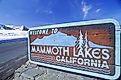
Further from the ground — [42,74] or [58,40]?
[58,40]

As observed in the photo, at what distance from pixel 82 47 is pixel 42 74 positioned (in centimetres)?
109

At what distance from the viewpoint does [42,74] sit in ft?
11.9

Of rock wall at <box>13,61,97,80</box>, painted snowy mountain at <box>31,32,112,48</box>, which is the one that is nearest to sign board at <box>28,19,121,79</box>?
painted snowy mountain at <box>31,32,112,48</box>

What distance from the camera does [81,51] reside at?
3.06 metres

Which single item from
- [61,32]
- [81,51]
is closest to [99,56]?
[81,51]

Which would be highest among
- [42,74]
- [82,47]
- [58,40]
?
[58,40]

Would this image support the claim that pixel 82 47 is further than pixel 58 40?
No

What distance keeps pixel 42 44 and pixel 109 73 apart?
160 centimetres

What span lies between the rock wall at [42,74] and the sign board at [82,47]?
0.34ft

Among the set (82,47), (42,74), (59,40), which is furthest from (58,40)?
(42,74)

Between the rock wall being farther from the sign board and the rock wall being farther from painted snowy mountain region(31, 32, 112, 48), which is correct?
painted snowy mountain region(31, 32, 112, 48)

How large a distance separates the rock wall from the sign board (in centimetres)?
10

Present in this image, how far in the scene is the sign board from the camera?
2699 mm

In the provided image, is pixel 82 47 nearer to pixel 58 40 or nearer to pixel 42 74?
pixel 58 40
